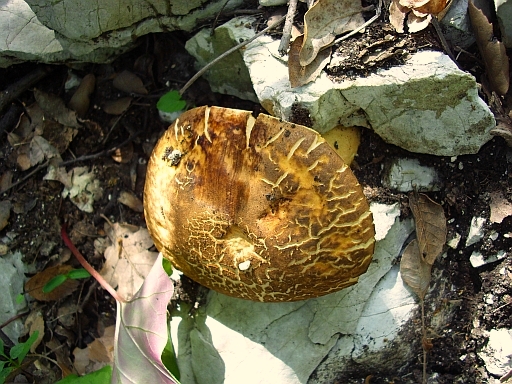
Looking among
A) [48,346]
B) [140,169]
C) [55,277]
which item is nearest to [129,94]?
[140,169]

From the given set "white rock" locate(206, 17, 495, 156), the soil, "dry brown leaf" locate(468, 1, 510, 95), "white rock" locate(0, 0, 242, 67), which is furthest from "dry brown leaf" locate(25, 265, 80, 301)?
"dry brown leaf" locate(468, 1, 510, 95)

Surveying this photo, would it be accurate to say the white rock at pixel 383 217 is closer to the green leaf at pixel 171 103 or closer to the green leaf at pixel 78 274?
the green leaf at pixel 171 103

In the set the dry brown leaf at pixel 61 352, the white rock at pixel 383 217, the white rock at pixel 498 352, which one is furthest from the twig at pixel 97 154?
the white rock at pixel 498 352

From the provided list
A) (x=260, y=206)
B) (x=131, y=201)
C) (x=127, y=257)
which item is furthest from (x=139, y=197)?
→ (x=260, y=206)

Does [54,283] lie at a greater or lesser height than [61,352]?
greater

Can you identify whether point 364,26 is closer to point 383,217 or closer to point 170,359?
point 383,217

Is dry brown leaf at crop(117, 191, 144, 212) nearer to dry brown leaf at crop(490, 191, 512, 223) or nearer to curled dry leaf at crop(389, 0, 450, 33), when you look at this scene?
curled dry leaf at crop(389, 0, 450, 33)
